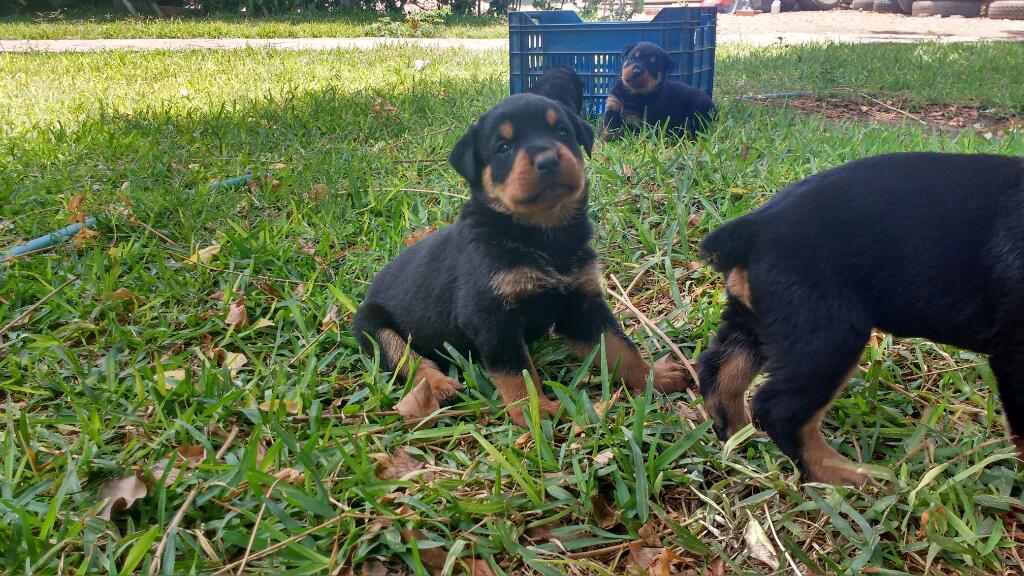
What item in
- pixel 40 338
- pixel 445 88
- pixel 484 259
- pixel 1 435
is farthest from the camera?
pixel 445 88

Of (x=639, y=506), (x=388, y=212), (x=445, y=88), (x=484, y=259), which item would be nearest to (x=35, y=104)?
(x=445, y=88)

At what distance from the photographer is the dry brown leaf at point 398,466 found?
2.18 meters

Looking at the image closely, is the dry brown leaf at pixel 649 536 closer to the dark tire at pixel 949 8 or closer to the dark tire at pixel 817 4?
the dark tire at pixel 949 8

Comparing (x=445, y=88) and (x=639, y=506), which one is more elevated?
(x=445, y=88)

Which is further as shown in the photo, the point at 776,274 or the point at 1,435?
the point at 1,435

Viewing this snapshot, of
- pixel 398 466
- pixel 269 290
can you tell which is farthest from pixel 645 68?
pixel 398 466

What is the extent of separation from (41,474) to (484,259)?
4.98ft

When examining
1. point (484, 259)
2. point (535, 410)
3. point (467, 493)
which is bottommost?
point (467, 493)

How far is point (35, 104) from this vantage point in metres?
6.52

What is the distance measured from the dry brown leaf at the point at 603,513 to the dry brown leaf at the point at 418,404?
27.7 inches

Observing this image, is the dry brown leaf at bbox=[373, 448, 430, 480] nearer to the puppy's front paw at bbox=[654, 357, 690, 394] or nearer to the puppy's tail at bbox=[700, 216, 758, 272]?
the puppy's front paw at bbox=[654, 357, 690, 394]

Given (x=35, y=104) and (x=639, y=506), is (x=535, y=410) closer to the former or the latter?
(x=639, y=506)

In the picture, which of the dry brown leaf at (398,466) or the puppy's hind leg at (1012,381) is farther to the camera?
the dry brown leaf at (398,466)

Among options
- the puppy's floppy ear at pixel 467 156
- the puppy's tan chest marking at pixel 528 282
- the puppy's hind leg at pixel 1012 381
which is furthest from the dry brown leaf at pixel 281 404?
the puppy's hind leg at pixel 1012 381
